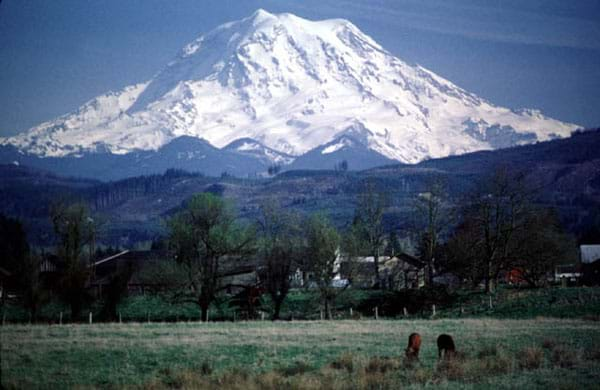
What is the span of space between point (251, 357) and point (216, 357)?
1058 millimetres

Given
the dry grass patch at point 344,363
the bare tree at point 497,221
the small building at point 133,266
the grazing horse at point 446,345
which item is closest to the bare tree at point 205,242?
the small building at point 133,266

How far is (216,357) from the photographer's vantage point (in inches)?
1030

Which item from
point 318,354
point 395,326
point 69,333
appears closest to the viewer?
point 318,354

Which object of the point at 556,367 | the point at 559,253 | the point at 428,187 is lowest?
the point at 556,367

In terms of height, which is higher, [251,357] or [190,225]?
[190,225]

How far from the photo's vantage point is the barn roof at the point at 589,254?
80188 millimetres

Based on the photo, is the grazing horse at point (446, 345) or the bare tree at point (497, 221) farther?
the bare tree at point (497, 221)

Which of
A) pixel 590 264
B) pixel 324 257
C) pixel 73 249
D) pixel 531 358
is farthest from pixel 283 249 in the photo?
pixel 590 264

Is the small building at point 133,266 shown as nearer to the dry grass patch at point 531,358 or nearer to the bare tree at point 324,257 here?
the bare tree at point 324,257

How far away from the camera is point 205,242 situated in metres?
51.8

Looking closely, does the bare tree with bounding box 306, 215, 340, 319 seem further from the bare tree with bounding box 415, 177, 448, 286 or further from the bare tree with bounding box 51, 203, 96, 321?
the bare tree with bounding box 51, 203, 96, 321

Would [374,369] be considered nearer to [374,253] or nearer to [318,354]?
[318,354]

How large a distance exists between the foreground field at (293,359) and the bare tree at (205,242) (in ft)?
50.0

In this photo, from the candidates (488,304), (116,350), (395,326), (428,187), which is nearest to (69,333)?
(116,350)
